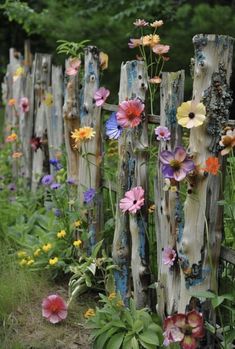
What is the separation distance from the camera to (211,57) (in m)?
2.52

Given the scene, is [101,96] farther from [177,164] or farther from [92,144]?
[177,164]

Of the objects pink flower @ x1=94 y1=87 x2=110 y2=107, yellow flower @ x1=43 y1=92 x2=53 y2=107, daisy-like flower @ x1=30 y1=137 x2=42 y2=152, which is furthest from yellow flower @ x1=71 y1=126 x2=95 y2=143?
daisy-like flower @ x1=30 y1=137 x2=42 y2=152

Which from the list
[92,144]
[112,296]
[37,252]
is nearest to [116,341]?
[112,296]

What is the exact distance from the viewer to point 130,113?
9.57ft

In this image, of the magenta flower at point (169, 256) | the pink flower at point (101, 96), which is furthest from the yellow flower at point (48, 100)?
the magenta flower at point (169, 256)

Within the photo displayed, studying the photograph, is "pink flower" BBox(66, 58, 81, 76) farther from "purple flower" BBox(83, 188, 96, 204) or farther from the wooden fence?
"purple flower" BBox(83, 188, 96, 204)

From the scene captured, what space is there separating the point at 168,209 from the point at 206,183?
32cm

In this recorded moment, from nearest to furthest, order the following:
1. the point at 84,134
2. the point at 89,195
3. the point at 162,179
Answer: the point at 162,179 < the point at 84,134 < the point at 89,195

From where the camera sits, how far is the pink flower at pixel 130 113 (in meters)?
2.91

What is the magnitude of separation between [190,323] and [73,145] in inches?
68.0

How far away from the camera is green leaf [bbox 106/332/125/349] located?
2.82 m

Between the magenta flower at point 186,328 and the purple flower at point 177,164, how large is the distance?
0.57m

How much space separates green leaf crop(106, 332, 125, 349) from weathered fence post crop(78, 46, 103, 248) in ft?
2.86

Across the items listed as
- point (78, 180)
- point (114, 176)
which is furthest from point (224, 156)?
point (78, 180)
